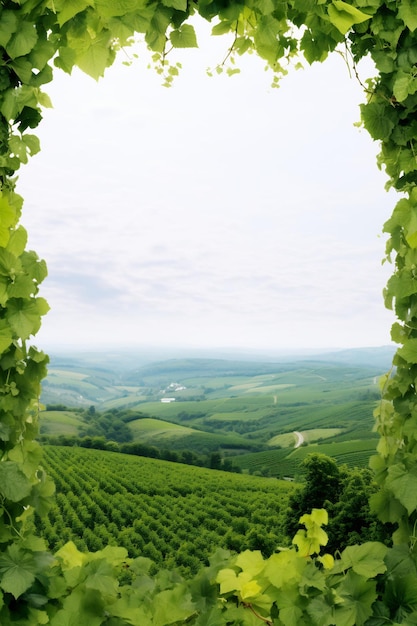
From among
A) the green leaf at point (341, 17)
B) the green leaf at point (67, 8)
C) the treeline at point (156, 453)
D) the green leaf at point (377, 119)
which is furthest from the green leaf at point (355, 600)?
the treeline at point (156, 453)

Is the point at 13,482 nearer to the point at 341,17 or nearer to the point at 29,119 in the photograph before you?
the point at 29,119

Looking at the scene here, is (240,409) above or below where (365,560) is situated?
below

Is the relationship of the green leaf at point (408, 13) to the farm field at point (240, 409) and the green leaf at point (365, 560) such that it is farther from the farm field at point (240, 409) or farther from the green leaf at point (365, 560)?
the green leaf at point (365, 560)

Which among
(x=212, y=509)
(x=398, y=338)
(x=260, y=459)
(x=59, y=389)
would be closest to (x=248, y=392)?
(x=59, y=389)

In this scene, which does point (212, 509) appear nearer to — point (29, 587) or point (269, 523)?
point (269, 523)

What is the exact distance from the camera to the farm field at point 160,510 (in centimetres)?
2298

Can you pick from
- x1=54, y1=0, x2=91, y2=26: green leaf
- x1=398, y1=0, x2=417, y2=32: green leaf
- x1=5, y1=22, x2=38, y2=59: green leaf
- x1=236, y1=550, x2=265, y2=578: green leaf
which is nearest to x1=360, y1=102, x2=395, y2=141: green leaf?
x1=398, y1=0, x2=417, y2=32: green leaf

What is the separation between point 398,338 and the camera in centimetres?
173

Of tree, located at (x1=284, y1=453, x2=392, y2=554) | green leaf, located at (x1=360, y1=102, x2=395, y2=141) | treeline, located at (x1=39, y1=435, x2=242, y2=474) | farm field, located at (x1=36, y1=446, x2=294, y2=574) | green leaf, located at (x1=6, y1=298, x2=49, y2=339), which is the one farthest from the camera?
treeline, located at (x1=39, y1=435, x2=242, y2=474)

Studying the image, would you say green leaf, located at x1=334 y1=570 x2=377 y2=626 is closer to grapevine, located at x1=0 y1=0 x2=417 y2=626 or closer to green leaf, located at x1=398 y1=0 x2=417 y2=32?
grapevine, located at x1=0 y1=0 x2=417 y2=626

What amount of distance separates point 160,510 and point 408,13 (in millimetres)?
29642

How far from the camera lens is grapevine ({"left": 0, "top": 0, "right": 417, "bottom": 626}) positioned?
57.8 inches

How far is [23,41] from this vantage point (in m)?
1.43

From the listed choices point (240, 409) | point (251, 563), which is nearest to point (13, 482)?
point (251, 563)
